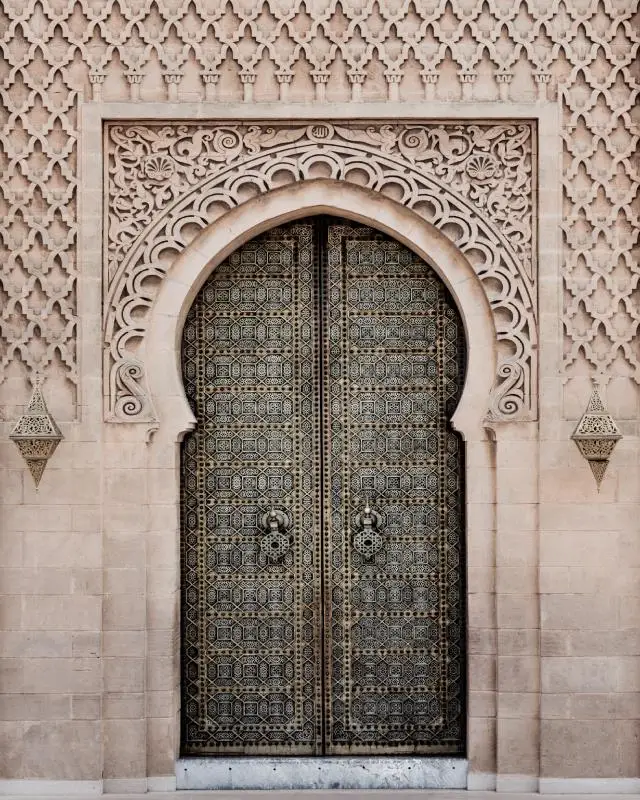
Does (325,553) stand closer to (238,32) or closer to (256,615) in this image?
(256,615)

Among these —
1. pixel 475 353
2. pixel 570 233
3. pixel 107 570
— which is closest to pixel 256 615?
pixel 107 570

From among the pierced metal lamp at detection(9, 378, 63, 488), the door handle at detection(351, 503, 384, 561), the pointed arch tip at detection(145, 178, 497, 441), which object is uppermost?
the pointed arch tip at detection(145, 178, 497, 441)

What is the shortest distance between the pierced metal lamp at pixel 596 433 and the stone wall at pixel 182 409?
0.46 ft

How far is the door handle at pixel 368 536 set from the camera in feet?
18.1

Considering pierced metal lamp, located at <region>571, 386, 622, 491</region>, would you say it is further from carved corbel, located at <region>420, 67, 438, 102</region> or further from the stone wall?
carved corbel, located at <region>420, 67, 438, 102</region>

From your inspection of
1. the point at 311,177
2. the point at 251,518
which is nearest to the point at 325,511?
the point at 251,518

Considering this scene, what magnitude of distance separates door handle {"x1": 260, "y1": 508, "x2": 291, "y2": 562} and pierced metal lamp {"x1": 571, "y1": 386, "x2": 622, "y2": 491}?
162cm

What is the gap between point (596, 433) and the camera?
5.04 metres

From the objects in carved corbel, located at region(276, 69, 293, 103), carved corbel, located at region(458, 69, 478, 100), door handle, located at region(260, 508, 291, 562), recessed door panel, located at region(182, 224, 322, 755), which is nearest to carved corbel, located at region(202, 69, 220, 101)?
carved corbel, located at region(276, 69, 293, 103)

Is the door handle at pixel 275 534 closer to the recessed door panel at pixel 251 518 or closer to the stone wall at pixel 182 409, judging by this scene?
the recessed door panel at pixel 251 518

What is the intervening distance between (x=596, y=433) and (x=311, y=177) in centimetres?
199

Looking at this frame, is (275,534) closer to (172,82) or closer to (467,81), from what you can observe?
(172,82)

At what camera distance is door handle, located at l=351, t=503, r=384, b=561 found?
5.52 metres

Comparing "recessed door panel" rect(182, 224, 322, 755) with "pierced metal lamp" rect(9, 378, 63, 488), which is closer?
"pierced metal lamp" rect(9, 378, 63, 488)
